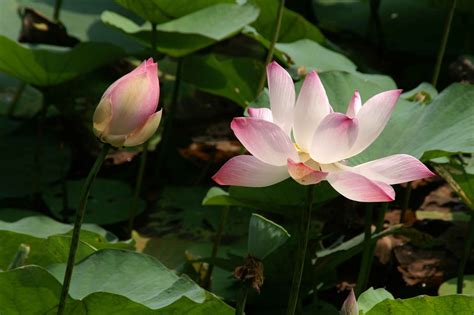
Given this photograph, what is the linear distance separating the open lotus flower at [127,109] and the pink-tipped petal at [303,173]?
0.46 ft

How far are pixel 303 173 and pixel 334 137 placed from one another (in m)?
0.05

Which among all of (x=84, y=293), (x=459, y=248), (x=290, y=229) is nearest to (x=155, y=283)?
(x=84, y=293)

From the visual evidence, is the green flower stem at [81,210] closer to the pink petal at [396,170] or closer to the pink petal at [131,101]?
the pink petal at [131,101]

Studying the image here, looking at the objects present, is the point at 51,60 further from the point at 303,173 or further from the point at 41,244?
the point at 303,173

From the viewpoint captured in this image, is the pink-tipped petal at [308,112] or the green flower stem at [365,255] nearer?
the pink-tipped petal at [308,112]

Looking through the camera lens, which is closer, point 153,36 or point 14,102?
point 153,36

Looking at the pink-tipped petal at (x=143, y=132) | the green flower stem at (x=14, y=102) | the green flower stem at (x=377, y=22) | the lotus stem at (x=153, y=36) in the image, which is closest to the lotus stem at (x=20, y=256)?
the pink-tipped petal at (x=143, y=132)

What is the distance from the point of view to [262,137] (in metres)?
0.90

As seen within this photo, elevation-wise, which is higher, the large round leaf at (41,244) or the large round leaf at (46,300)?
the large round leaf at (46,300)

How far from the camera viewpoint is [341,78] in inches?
64.0

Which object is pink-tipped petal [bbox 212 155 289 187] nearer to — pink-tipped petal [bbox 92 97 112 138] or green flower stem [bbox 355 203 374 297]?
pink-tipped petal [bbox 92 97 112 138]

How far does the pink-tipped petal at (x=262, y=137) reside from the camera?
90 cm

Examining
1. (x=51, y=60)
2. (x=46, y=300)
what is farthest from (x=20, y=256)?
(x=51, y=60)

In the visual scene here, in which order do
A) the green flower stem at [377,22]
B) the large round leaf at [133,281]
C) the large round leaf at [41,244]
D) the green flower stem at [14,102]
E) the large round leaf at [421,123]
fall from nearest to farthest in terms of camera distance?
the large round leaf at [133,281], the large round leaf at [41,244], the large round leaf at [421,123], the green flower stem at [14,102], the green flower stem at [377,22]
